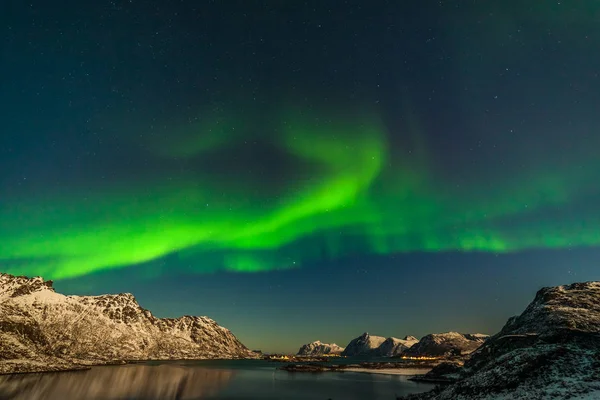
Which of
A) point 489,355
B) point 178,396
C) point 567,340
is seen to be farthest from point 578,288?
point 178,396

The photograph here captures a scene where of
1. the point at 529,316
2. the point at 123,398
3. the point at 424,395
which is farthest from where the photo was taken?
the point at 529,316

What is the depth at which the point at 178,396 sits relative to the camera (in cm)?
8019

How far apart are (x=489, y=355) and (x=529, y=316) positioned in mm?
24823

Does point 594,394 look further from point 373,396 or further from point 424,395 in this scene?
point 373,396

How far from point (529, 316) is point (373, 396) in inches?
1965

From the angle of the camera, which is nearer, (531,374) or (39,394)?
(531,374)

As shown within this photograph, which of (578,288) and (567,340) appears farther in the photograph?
(578,288)

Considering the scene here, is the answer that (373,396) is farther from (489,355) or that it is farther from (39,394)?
(39,394)

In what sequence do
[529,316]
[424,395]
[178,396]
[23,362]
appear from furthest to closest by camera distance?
[23,362], [529,316], [178,396], [424,395]

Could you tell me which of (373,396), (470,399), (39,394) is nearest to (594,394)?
(470,399)

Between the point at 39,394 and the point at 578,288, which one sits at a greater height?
the point at 578,288

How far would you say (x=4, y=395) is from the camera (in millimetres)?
74812

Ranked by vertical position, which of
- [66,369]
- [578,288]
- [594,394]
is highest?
[578,288]

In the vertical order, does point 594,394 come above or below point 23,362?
above
